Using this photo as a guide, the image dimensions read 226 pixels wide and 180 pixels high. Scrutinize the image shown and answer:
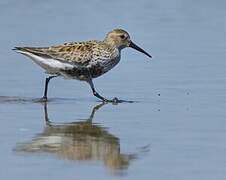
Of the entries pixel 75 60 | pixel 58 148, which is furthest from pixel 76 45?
pixel 58 148

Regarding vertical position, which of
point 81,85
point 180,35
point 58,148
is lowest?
point 58,148

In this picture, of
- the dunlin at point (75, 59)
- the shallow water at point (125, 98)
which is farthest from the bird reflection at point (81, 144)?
the dunlin at point (75, 59)

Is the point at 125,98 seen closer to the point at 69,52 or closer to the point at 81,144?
the point at 69,52

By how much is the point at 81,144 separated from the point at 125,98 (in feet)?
8.50

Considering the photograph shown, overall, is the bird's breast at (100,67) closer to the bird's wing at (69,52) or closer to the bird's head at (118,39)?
the bird's wing at (69,52)

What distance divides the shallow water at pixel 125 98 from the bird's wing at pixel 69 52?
44 cm

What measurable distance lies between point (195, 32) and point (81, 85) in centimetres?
364

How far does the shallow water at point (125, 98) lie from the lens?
8.94 metres

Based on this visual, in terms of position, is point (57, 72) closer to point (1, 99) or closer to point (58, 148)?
point (1, 99)

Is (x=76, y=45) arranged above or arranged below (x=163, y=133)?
above

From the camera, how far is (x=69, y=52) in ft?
41.2

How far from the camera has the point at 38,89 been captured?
12.8 metres

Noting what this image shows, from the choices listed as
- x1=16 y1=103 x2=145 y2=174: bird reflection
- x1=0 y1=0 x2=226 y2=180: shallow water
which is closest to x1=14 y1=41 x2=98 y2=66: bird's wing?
x1=0 y1=0 x2=226 y2=180: shallow water

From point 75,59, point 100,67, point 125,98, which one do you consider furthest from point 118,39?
point 125,98
